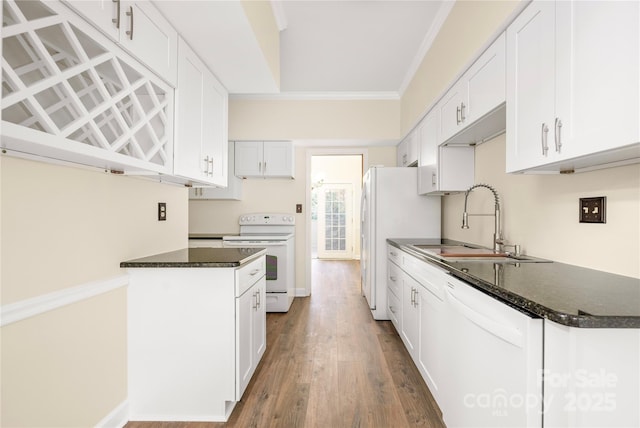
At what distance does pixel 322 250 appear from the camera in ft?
27.6

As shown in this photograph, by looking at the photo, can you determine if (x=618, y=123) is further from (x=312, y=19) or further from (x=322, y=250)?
(x=322, y=250)

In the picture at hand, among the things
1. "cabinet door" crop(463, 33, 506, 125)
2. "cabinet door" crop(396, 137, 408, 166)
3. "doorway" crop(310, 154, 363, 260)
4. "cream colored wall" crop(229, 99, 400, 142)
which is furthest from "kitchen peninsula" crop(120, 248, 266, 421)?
"doorway" crop(310, 154, 363, 260)

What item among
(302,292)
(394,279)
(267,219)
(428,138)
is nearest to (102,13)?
(428,138)

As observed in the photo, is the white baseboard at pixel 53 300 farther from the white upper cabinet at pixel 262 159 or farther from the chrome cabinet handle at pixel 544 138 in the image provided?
the white upper cabinet at pixel 262 159

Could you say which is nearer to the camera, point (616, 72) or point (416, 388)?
point (616, 72)

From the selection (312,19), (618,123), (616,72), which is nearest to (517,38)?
(616,72)

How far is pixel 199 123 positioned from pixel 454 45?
184 cm

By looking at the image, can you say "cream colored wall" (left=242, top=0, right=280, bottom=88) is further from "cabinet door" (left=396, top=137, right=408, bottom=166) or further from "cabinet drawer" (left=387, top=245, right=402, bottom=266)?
"cabinet door" (left=396, top=137, right=408, bottom=166)

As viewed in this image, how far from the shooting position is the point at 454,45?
229cm

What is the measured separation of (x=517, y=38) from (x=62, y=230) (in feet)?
7.39

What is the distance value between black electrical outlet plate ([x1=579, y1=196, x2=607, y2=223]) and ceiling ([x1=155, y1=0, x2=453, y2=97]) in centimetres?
171

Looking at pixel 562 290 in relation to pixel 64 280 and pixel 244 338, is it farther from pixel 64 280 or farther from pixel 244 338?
pixel 64 280

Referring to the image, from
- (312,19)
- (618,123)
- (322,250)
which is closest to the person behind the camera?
(618,123)

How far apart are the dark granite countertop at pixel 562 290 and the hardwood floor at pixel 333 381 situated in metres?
0.94
